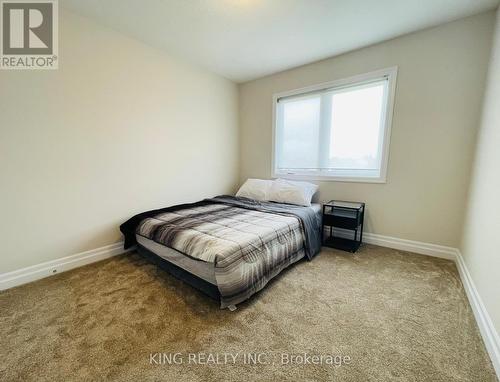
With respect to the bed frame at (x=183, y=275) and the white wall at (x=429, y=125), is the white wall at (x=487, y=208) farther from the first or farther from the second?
the bed frame at (x=183, y=275)

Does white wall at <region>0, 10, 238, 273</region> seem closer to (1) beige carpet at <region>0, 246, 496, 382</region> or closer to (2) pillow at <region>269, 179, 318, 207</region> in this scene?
(1) beige carpet at <region>0, 246, 496, 382</region>

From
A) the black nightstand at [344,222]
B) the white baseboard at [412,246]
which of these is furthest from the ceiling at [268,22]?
the white baseboard at [412,246]

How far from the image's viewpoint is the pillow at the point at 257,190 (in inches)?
126

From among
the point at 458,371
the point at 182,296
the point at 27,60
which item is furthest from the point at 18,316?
the point at 458,371

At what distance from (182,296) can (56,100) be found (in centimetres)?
211

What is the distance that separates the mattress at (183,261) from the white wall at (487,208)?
5.68 ft

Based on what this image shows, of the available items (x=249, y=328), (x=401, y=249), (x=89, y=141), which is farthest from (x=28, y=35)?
(x=401, y=249)

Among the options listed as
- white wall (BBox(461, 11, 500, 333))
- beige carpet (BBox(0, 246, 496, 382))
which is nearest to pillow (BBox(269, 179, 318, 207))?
beige carpet (BBox(0, 246, 496, 382))

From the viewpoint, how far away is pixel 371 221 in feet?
8.95

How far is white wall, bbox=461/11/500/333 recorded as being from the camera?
4.36 feet

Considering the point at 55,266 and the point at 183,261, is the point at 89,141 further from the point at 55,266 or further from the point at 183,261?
the point at 183,261

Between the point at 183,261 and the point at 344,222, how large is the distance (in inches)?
73.8

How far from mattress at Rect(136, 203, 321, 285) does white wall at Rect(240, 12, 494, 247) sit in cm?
216

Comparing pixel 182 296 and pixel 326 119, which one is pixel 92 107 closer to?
pixel 182 296
